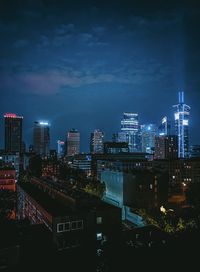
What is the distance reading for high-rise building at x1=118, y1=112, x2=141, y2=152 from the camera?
6284 inches

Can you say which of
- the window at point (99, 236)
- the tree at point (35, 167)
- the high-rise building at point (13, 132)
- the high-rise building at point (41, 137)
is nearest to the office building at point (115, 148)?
the high-rise building at point (13, 132)

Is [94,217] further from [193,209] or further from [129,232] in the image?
[193,209]

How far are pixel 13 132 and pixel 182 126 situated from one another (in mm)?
74063

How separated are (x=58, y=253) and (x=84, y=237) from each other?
9.87 feet

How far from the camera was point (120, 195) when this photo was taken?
30.7 meters

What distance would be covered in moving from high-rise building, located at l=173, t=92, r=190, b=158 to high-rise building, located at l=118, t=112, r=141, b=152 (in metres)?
41.5

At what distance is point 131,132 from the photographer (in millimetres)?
162750

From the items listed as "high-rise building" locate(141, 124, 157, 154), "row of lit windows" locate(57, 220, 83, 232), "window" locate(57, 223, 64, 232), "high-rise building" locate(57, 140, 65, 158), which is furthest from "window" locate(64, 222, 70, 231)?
"high-rise building" locate(141, 124, 157, 154)

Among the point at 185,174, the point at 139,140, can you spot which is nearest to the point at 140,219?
the point at 185,174

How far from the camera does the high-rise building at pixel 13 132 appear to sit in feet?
402

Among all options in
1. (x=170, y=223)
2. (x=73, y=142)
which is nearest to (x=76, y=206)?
(x=170, y=223)

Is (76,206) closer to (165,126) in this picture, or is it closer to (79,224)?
(79,224)

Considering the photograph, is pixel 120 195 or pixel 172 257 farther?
pixel 120 195

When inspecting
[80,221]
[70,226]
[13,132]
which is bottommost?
[70,226]
